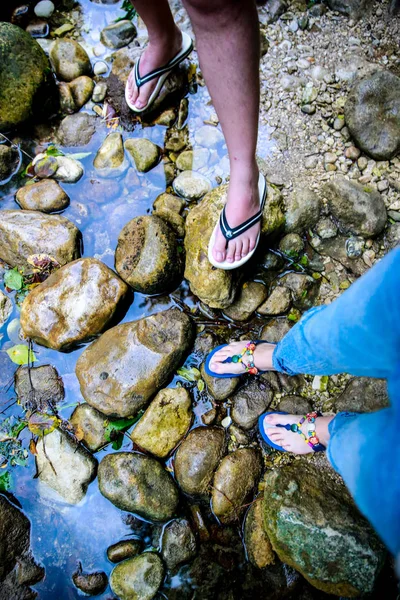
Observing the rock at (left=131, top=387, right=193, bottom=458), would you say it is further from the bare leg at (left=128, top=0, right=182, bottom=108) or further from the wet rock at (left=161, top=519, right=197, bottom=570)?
the bare leg at (left=128, top=0, right=182, bottom=108)

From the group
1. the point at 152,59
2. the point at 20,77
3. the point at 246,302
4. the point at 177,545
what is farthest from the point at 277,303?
the point at 20,77

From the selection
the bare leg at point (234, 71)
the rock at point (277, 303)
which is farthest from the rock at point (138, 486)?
the bare leg at point (234, 71)

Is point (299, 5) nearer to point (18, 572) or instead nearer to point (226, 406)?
point (226, 406)

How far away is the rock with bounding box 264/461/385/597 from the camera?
6.67ft

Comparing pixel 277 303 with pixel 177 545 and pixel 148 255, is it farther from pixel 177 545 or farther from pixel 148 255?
pixel 177 545

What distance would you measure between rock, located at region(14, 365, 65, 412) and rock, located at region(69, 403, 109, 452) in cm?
21

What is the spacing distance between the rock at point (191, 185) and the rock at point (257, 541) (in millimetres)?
2040

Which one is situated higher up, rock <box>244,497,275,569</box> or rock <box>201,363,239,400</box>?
rock <box>201,363,239,400</box>

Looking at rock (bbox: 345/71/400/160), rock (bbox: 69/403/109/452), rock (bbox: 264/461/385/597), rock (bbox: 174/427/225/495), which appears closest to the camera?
rock (bbox: 264/461/385/597)

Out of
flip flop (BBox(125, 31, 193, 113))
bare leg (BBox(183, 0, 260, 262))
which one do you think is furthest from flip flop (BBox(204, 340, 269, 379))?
flip flop (BBox(125, 31, 193, 113))

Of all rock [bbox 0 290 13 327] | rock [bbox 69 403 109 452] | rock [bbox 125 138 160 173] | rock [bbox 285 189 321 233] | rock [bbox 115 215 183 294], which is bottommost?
rock [bbox 69 403 109 452]

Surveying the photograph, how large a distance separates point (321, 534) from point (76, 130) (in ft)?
10.3

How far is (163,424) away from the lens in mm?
2461

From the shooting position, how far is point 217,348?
258 cm
